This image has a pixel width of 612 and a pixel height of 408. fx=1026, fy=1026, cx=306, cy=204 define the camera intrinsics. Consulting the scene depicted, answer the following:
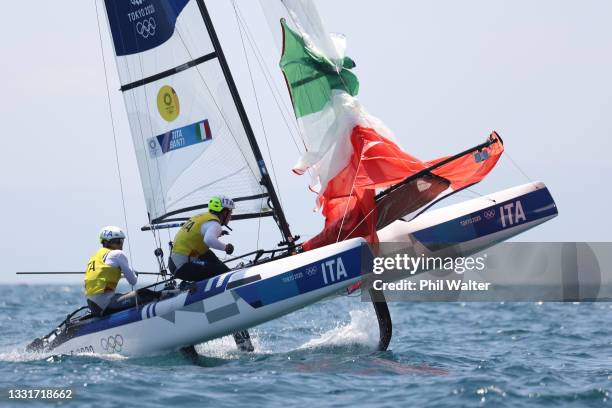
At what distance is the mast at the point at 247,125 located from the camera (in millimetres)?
10695

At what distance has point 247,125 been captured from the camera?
35.4 ft

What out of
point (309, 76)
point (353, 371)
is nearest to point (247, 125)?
point (309, 76)

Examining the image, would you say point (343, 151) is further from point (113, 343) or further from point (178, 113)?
point (113, 343)

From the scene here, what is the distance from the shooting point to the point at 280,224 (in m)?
10.7

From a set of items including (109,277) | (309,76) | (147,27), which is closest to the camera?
(109,277)

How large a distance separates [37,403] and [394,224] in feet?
15.6

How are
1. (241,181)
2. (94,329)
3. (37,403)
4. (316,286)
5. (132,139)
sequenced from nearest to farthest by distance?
(37,403) → (316,286) → (94,329) → (241,181) → (132,139)

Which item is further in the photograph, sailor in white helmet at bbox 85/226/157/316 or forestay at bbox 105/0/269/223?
forestay at bbox 105/0/269/223

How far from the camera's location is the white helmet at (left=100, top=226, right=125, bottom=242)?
33.1ft

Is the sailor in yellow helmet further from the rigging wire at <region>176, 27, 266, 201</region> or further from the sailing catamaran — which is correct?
the rigging wire at <region>176, 27, 266, 201</region>

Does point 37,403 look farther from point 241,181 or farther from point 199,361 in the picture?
point 241,181

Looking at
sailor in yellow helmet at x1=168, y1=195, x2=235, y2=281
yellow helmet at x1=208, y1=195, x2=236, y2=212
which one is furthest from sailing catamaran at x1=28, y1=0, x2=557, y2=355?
yellow helmet at x1=208, y1=195, x2=236, y2=212

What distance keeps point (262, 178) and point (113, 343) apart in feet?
7.49

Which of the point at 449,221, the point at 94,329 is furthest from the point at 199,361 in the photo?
the point at 449,221
